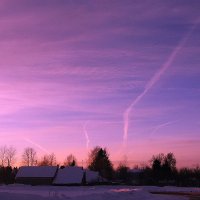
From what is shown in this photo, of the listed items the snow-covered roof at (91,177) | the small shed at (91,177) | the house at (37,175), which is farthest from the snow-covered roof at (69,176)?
the snow-covered roof at (91,177)

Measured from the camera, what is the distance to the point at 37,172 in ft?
343

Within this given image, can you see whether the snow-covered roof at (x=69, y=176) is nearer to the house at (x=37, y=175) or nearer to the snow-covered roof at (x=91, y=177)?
the house at (x=37, y=175)

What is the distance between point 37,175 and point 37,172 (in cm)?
119

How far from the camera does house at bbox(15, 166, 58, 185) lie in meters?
101

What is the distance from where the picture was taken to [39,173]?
103 metres

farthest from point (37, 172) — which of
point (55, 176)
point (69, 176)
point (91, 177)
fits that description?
point (91, 177)

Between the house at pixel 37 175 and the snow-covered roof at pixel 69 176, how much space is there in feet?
4.38

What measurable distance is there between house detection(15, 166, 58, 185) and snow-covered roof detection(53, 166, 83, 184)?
4.38ft

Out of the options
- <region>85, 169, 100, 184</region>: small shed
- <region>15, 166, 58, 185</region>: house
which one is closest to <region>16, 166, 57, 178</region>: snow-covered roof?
<region>15, 166, 58, 185</region>: house

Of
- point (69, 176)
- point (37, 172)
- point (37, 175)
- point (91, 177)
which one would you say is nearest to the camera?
point (69, 176)

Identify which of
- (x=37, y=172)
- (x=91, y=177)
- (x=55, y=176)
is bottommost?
(x=91, y=177)

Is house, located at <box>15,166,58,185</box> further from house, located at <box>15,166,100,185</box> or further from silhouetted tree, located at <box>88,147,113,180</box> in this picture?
silhouetted tree, located at <box>88,147,113,180</box>

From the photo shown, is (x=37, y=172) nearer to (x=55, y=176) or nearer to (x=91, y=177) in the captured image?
(x=55, y=176)

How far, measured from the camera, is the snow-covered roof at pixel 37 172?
102012 mm
